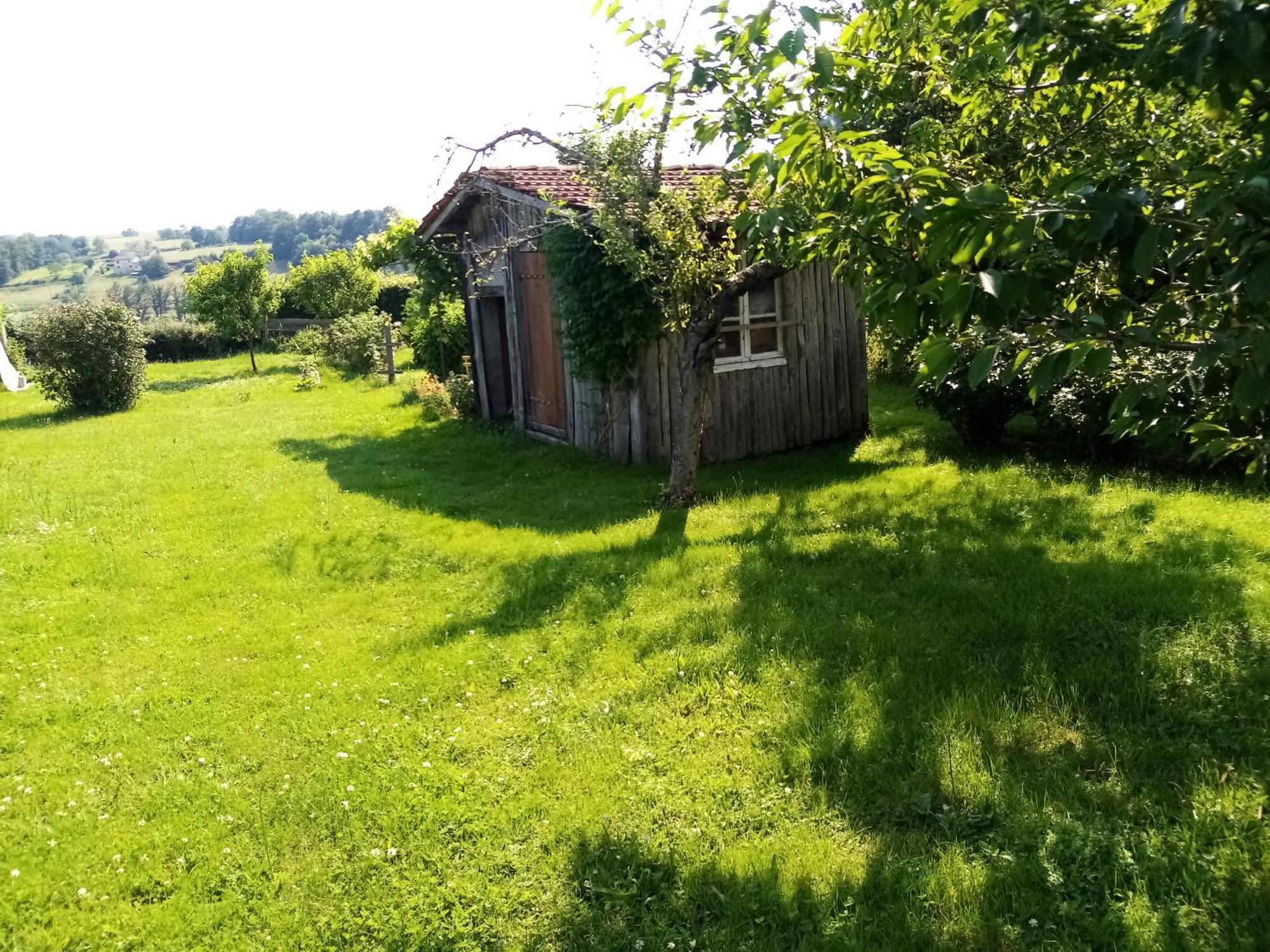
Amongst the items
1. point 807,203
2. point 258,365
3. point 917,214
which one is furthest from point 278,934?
point 258,365

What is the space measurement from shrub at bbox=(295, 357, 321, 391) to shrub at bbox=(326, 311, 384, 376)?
0.84 metres

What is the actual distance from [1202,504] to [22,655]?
8.78 meters

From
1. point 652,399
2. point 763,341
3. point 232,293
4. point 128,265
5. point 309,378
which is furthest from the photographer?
point 128,265

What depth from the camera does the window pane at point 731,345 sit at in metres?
11.0

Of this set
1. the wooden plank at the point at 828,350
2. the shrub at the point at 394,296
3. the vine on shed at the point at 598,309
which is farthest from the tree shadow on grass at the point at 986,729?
the shrub at the point at 394,296

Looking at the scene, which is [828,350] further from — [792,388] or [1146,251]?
[1146,251]

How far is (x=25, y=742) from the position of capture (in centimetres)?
477

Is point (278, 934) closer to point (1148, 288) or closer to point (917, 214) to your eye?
point (917, 214)

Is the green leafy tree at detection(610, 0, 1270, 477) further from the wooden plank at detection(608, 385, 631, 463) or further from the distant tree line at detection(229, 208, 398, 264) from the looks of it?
the distant tree line at detection(229, 208, 398, 264)

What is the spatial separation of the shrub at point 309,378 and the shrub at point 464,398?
6225 mm

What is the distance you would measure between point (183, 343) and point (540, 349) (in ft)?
80.7

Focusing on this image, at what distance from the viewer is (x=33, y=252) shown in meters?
124

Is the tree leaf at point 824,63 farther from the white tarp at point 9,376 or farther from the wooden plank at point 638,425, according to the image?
the white tarp at point 9,376

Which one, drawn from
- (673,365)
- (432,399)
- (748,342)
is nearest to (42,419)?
(432,399)
